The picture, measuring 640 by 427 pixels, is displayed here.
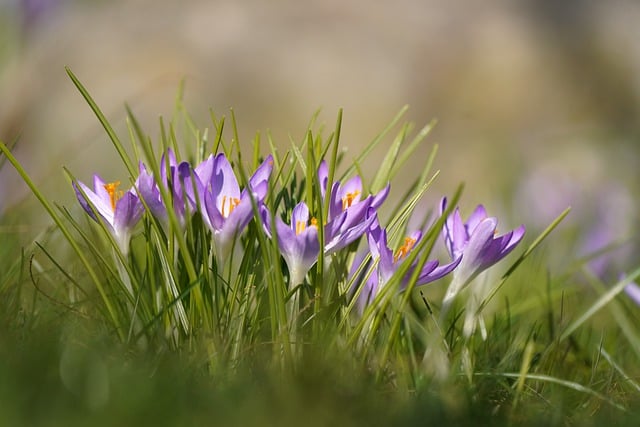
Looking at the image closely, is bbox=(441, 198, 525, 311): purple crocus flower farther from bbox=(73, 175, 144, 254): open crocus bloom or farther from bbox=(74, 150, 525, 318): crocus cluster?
bbox=(73, 175, 144, 254): open crocus bloom

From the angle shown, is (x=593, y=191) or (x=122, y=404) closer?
(x=122, y=404)

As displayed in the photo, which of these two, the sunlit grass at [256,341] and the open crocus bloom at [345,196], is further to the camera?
the open crocus bloom at [345,196]

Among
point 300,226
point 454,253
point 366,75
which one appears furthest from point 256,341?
point 366,75

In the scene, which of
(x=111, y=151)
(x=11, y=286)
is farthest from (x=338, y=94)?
(x=11, y=286)

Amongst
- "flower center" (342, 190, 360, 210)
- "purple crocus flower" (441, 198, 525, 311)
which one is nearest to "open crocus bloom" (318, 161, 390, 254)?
"flower center" (342, 190, 360, 210)

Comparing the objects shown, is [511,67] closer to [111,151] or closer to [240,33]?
[240,33]

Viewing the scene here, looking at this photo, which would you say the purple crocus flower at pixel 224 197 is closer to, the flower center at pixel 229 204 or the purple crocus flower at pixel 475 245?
the flower center at pixel 229 204

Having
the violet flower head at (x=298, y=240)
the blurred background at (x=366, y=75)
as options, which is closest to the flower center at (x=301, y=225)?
the violet flower head at (x=298, y=240)
